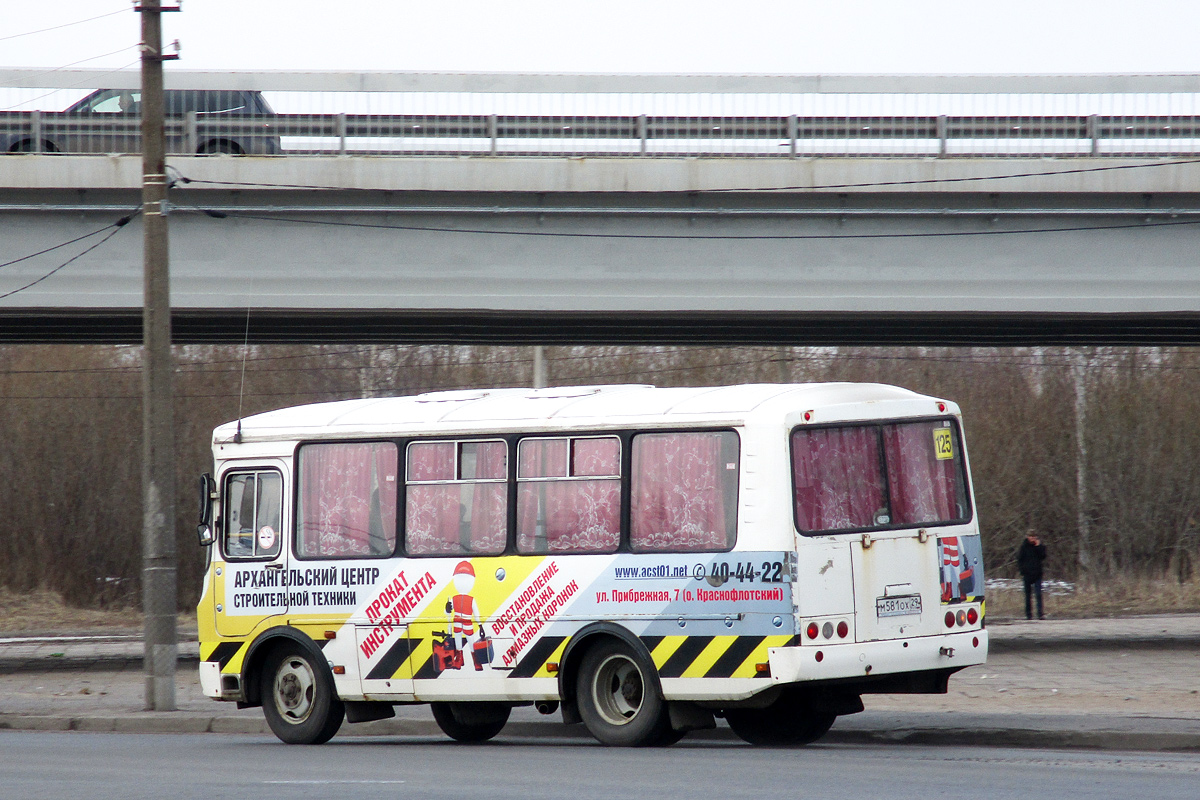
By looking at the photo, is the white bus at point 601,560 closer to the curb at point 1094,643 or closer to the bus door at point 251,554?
the bus door at point 251,554

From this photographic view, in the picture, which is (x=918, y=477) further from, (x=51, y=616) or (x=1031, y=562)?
(x=51, y=616)

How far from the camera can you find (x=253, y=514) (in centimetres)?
1316

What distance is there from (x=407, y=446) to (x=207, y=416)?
30.7 m

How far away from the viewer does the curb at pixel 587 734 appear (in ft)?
33.7

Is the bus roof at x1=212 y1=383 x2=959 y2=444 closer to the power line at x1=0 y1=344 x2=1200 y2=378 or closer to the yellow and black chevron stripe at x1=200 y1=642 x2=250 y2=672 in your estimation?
the yellow and black chevron stripe at x1=200 y1=642 x2=250 y2=672

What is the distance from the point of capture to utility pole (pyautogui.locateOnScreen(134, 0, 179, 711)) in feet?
49.1

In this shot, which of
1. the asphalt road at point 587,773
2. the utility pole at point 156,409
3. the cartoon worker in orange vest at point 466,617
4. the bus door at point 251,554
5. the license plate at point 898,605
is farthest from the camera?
the utility pole at point 156,409

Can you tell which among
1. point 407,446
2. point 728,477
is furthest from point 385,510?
point 728,477

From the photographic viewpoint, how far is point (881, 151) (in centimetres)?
1867

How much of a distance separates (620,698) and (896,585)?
7.41ft

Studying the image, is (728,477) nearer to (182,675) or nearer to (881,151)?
(881,151)

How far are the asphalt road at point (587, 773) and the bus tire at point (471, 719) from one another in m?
0.56

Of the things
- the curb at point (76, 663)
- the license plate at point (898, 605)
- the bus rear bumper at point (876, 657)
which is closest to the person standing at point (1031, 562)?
the curb at point (76, 663)

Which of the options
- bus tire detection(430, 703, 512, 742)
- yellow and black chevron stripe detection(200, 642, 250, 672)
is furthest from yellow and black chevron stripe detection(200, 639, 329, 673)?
bus tire detection(430, 703, 512, 742)
